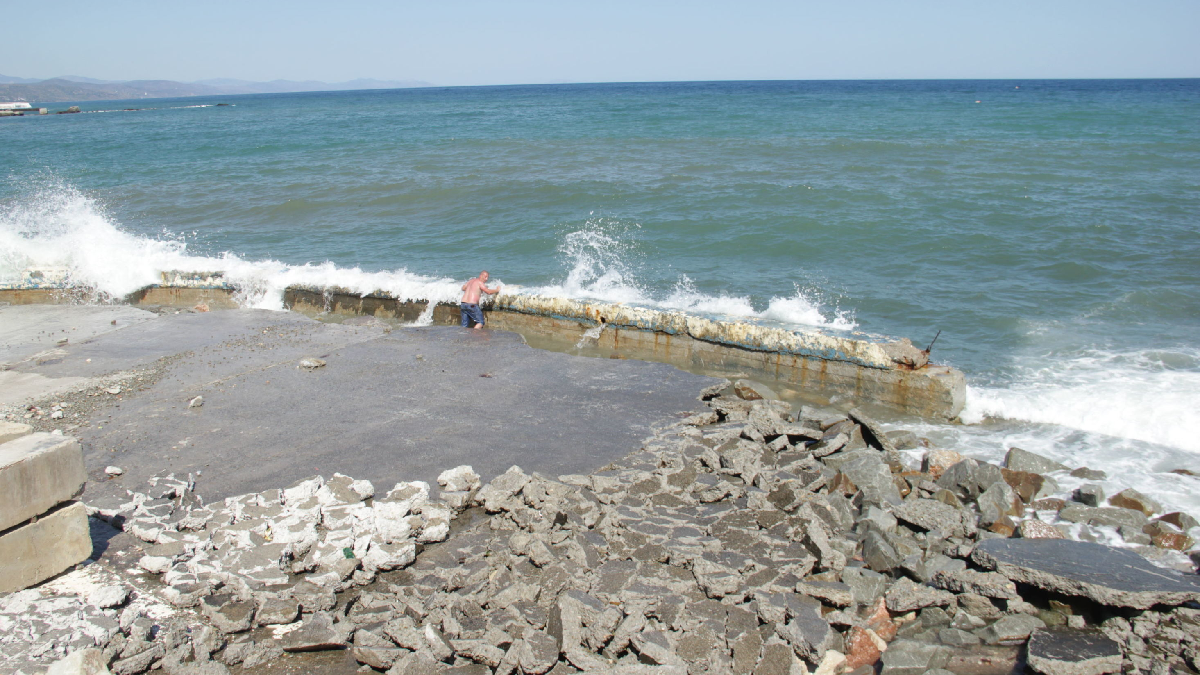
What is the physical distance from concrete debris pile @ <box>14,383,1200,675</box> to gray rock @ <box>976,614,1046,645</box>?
0.04 feet

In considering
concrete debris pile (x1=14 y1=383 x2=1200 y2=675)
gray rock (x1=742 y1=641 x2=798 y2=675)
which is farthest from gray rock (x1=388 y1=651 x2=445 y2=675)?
gray rock (x1=742 y1=641 x2=798 y2=675)

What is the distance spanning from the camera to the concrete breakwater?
28.6ft

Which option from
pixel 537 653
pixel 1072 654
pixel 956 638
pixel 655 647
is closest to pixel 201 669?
pixel 537 653

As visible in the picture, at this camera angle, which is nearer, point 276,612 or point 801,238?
point 276,612

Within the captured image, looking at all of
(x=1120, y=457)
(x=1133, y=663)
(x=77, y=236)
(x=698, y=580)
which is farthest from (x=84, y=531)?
(x=77, y=236)

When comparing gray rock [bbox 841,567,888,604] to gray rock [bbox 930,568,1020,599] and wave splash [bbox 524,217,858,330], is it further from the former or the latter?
wave splash [bbox 524,217,858,330]

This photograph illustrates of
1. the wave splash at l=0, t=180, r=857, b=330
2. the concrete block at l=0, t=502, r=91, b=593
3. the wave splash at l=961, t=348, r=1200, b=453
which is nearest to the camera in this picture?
the concrete block at l=0, t=502, r=91, b=593

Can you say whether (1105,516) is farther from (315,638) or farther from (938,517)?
(315,638)

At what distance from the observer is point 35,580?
4.92 meters

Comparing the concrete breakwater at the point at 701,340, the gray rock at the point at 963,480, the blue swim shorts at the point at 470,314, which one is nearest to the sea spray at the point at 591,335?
the concrete breakwater at the point at 701,340

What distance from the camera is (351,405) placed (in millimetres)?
8312

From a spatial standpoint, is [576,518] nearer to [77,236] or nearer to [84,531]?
[84,531]

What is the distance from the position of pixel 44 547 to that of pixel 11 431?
869 mm

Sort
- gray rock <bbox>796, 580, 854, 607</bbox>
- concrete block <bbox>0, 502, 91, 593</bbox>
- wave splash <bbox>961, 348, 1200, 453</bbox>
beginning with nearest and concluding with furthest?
concrete block <bbox>0, 502, 91, 593</bbox>
gray rock <bbox>796, 580, 854, 607</bbox>
wave splash <bbox>961, 348, 1200, 453</bbox>
